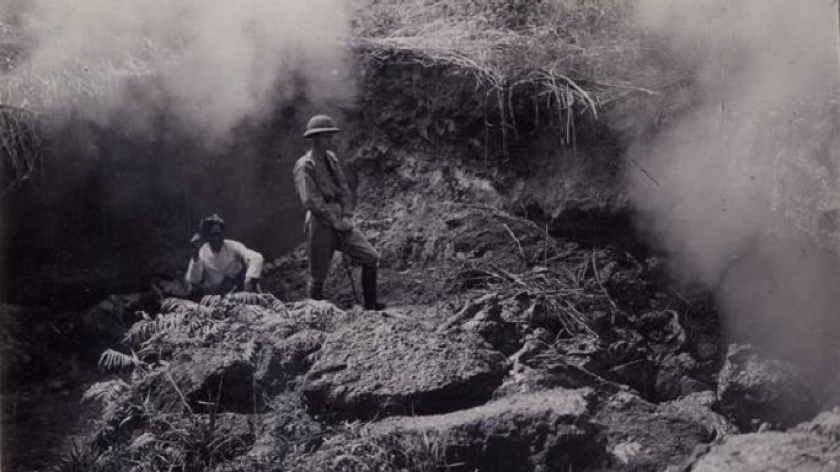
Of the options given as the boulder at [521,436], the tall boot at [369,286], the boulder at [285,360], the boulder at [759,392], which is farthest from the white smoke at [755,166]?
the boulder at [285,360]

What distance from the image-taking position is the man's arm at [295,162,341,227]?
19.0 ft

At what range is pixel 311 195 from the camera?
Answer: 5.81m

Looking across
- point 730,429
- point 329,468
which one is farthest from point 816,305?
point 329,468

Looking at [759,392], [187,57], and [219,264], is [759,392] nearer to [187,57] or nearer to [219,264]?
[219,264]

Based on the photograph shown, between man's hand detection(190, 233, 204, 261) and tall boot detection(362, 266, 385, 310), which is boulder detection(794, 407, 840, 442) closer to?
tall boot detection(362, 266, 385, 310)

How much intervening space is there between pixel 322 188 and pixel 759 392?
3.01 m

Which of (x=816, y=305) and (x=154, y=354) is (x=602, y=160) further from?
(x=154, y=354)

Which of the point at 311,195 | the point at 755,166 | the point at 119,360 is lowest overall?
the point at 119,360

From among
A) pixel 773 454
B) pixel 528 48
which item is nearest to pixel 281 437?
pixel 773 454

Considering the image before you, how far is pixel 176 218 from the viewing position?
6.96m

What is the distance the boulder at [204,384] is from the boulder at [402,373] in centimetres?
39

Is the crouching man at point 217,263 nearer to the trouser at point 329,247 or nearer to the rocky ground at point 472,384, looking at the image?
the trouser at point 329,247

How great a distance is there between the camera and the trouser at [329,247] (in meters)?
5.89

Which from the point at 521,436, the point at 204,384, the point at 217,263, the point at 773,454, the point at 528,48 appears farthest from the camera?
the point at 217,263
